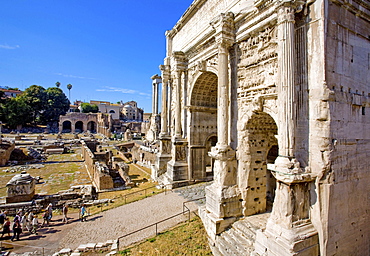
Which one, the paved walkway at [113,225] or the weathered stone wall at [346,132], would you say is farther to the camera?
the paved walkway at [113,225]

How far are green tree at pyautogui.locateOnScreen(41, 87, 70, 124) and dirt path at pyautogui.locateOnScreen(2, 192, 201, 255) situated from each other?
6337 cm

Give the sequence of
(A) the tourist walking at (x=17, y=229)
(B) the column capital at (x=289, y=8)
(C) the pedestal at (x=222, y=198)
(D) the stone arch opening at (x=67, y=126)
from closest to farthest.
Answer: (B) the column capital at (x=289, y=8) < (C) the pedestal at (x=222, y=198) < (A) the tourist walking at (x=17, y=229) < (D) the stone arch opening at (x=67, y=126)

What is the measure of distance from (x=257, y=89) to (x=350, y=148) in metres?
3.01

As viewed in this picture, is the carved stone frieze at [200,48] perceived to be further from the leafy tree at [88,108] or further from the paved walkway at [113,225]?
the leafy tree at [88,108]

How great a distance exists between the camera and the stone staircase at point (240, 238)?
6020 mm

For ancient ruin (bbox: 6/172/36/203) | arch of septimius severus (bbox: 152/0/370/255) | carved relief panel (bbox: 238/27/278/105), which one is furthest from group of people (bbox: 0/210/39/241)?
carved relief panel (bbox: 238/27/278/105)

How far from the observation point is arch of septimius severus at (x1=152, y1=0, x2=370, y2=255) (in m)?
5.07

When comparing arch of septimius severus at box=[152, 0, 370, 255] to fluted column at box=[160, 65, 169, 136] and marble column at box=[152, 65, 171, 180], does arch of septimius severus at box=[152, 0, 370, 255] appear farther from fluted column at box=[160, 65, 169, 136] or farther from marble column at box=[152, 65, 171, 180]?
fluted column at box=[160, 65, 169, 136]

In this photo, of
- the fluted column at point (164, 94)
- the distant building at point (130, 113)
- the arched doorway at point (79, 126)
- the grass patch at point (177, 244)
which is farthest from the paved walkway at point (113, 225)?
the distant building at point (130, 113)

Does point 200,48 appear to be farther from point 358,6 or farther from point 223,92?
point 358,6

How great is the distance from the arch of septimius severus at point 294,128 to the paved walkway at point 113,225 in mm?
2091

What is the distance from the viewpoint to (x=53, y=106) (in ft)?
208

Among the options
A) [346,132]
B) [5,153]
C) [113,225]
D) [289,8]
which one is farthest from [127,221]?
[5,153]

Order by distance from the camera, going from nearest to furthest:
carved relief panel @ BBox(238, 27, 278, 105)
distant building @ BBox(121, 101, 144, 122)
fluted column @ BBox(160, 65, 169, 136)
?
1. carved relief panel @ BBox(238, 27, 278, 105)
2. fluted column @ BBox(160, 65, 169, 136)
3. distant building @ BBox(121, 101, 144, 122)
